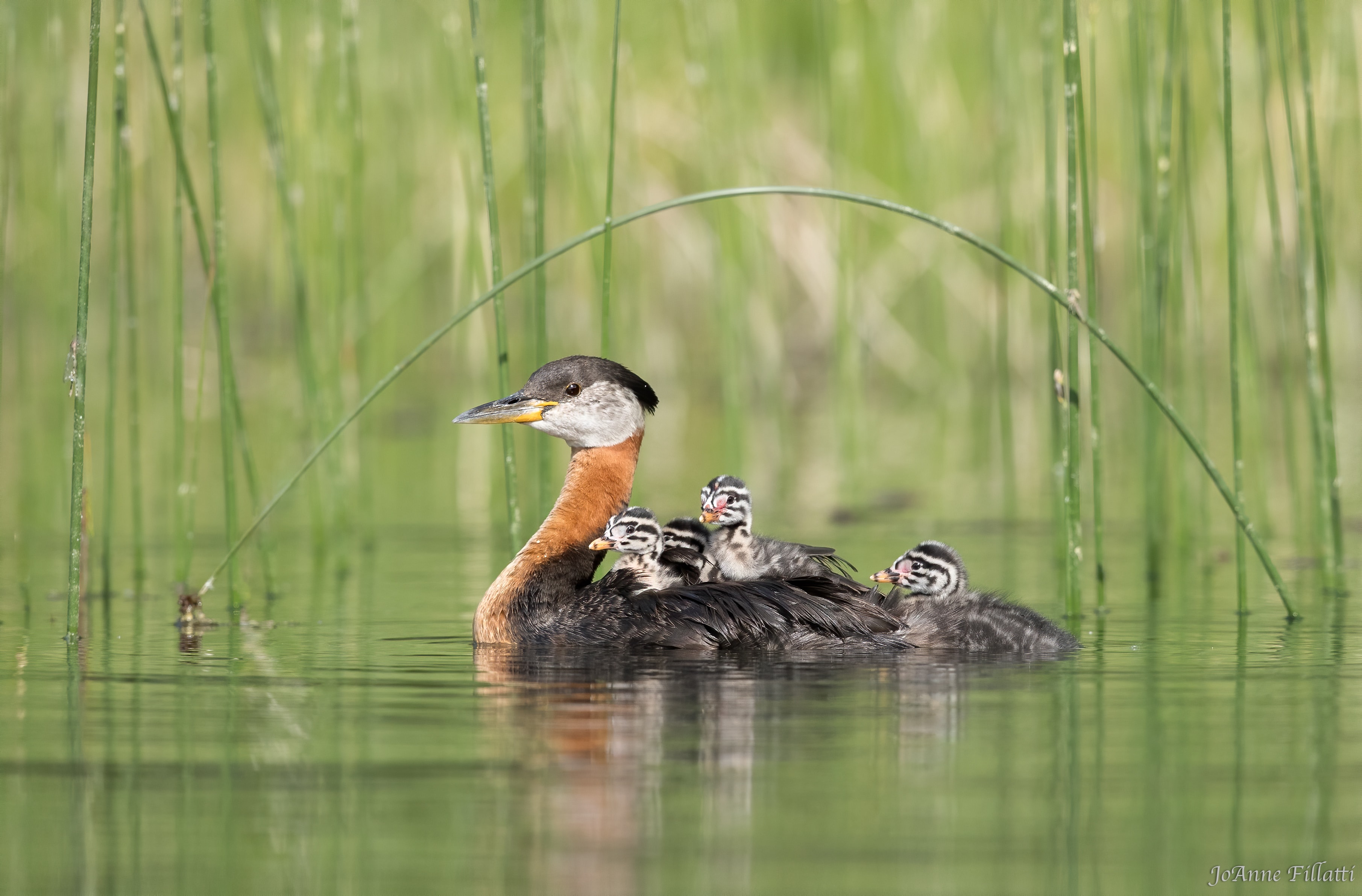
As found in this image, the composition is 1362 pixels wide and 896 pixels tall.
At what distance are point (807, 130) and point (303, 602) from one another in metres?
10.0

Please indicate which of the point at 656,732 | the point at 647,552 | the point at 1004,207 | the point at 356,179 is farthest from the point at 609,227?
the point at 1004,207

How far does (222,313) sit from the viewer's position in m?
7.29

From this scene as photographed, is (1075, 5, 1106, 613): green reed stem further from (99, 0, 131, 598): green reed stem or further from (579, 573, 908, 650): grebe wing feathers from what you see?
(99, 0, 131, 598): green reed stem

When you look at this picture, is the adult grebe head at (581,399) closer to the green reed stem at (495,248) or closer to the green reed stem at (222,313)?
the green reed stem at (495,248)

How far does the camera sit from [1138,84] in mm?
7617

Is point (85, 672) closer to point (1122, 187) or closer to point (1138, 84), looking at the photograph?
point (1138, 84)

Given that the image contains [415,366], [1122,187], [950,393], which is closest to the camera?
[1122,187]

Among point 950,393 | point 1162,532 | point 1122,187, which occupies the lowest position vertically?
point 1162,532

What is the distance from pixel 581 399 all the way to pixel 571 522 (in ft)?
1.63

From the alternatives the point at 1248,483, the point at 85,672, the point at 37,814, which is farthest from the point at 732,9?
the point at 37,814

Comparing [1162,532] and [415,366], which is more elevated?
[415,366]

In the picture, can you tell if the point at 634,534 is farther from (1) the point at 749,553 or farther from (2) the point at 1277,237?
(2) the point at 1277,237

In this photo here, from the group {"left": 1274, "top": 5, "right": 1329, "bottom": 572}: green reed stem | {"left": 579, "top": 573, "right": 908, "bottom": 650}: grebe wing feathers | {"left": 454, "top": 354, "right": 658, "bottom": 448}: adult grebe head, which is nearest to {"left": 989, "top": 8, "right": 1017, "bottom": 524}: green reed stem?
{"left": 1274, "top": 5, "right": 1329, "bottom": 572}: green reed stem
